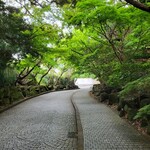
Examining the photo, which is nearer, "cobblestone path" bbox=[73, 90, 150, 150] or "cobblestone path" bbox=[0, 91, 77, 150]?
"cobblestone path" bbox=[73, 90, 150, 150]

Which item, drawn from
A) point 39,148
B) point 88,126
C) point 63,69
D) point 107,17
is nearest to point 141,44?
point 107,17

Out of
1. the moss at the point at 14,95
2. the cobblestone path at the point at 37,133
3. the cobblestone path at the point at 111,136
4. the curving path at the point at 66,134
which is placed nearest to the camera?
the cobblestone path at the point at 111,136

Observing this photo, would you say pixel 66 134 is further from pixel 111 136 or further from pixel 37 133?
pixel 111 136

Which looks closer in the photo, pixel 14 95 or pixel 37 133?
pixel 37 133

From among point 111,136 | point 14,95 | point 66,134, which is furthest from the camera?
point 14,95

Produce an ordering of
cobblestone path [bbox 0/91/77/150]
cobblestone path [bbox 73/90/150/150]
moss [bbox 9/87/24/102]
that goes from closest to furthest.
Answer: cobblestone path [bbox 73/90/150/150] < cobblestone path [bbox 0/91/77/150] < moss [bbox 9/87/24/102]

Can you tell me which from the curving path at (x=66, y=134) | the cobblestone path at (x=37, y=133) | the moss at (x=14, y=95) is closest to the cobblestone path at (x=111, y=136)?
the curving path at (x=66, y=134)

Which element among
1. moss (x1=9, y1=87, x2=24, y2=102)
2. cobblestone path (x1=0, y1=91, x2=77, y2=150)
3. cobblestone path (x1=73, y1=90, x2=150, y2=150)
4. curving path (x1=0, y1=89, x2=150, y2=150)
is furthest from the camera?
moss (x1=9, y1=87, x2=24, y2=102)

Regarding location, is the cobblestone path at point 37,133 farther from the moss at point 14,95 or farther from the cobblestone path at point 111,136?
the moss at point 14,95

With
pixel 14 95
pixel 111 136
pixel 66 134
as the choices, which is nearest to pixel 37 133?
pixel 66 134

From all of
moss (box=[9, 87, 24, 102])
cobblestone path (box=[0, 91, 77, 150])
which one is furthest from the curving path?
moss (box=[9, 87, 24, 102])

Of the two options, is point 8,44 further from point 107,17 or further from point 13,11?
point 107,17

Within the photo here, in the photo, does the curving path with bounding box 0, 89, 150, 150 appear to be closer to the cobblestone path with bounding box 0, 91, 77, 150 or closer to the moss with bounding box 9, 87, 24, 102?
the cobblestone path with bounding box 0, 91, 77, 150

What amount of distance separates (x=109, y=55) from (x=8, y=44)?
5647 mm
